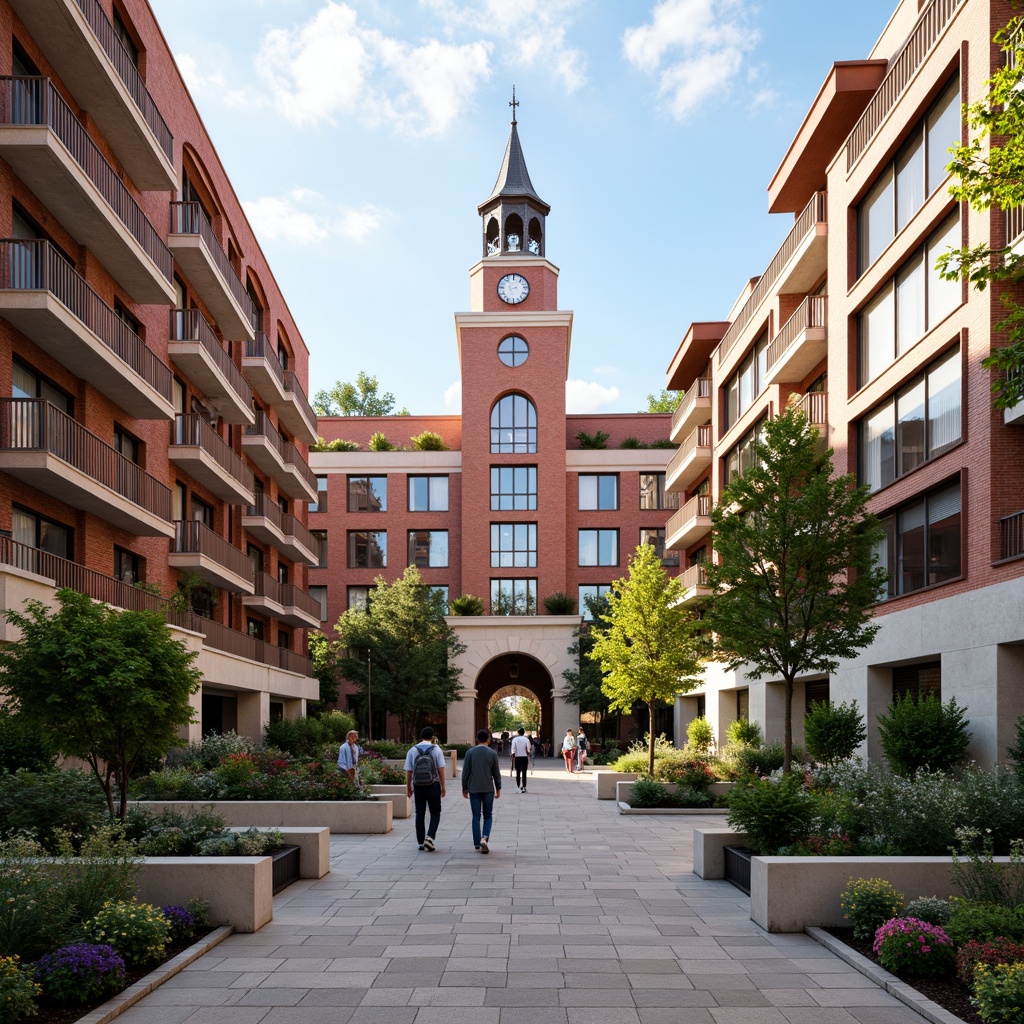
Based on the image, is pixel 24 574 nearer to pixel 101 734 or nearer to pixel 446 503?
pixel 101 734

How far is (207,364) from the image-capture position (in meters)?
29.3

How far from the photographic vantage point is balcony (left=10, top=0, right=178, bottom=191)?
18906 millimetres

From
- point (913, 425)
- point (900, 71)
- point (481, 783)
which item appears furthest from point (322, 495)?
point (481, 783)

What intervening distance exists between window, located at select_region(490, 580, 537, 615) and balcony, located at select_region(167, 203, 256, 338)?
23.8 m

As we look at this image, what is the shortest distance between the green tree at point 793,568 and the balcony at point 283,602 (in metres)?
21.6

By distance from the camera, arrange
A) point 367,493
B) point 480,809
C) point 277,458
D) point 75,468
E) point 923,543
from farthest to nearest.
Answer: point 367,493
point 277,458
point 923,543
point 75,468
point 480,809

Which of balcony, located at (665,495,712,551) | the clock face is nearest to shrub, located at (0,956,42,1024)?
balcony, located at (665,495,712,551)

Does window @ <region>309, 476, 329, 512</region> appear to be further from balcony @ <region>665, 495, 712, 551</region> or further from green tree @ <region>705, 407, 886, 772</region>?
green tree @ <region>705, 407, 886, 772</region>

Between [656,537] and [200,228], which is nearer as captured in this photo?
[200,228]

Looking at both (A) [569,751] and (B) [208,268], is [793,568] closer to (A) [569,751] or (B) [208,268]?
(B) [208,268]

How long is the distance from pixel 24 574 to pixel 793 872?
13108mm

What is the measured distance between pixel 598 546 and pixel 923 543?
35.4 meters

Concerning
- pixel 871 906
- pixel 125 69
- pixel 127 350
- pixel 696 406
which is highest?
pixel 125 69

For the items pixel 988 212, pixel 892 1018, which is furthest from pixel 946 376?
pixel 892 1018
